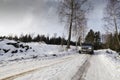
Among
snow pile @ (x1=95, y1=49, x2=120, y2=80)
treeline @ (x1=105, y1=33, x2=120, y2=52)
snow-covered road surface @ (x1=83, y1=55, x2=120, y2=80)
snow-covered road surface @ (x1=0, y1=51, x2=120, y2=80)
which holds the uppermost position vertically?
treeline @ (x1=105, y1=33, x2=120, y2=52)

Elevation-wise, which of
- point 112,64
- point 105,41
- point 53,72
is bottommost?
point 112,64

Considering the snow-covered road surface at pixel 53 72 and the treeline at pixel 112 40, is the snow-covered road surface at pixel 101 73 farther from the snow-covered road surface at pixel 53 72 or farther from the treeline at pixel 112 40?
the treeline at pixel 112 40

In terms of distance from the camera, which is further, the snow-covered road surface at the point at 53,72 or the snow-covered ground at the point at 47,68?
the snow-covered ground at the point at 47,68

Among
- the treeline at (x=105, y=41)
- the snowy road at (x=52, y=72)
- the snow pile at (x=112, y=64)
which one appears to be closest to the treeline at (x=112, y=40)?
the treeline at (x=105, y=41)

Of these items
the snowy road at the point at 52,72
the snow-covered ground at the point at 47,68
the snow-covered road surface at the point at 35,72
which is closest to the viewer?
the snow-covered road surface at the point at 35,72

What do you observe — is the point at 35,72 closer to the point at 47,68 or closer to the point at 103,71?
the point at 47,68

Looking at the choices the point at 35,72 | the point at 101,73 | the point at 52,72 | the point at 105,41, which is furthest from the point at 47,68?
the point at 105,41

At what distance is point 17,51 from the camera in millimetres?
14758

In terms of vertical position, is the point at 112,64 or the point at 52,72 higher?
the point at 52,72

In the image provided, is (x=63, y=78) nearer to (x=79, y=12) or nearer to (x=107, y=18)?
(x=79, y=12)

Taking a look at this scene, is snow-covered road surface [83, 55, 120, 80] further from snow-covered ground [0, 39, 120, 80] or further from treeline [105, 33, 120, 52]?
treeline [105, 33, 120, 52]

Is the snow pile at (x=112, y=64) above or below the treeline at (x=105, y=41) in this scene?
below

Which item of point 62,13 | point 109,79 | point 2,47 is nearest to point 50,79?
point 109,79

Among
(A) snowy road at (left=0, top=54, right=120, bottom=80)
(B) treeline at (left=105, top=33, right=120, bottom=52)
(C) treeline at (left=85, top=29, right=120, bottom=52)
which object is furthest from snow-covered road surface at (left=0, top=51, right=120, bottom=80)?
(B) treeline at (left=105, top=33, right=120, bottom=52)
